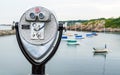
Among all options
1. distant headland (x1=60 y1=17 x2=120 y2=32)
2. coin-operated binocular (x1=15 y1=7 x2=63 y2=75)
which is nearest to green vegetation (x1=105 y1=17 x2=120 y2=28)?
distant headland (x1=60 y1=17 x2=120 y2=32)

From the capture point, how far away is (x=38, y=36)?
140cm

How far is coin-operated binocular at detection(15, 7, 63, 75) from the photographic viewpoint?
4.55 ft

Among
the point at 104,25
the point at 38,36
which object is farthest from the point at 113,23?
the point at 38,36

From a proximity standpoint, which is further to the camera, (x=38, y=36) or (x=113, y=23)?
(x=113, y=23)

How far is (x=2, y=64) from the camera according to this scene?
2334 centimetres

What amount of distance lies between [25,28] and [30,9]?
9 centimetres

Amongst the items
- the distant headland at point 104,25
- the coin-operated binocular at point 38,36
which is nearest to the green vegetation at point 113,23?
the distant headland at point 104,25

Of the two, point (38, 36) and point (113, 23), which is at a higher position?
point (38, 36)

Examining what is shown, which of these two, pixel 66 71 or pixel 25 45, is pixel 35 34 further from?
pixel 66 71

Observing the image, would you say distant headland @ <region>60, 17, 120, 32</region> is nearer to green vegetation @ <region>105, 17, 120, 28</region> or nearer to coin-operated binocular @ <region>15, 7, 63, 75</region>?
green vegetation @ <region>105, 17, 120, 28</region>

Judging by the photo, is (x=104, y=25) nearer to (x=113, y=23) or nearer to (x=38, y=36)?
(x=113, y=23)

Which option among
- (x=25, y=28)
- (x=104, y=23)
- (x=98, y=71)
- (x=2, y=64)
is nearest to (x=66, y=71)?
(x=98, y=71)

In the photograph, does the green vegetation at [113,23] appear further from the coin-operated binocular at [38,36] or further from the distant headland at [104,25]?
the coin-operated binocular at [38,36]

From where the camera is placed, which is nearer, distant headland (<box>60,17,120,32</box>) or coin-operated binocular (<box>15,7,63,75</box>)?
coin-operated binocular (<box>15,7,63,75</box>)
